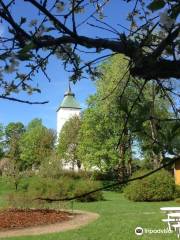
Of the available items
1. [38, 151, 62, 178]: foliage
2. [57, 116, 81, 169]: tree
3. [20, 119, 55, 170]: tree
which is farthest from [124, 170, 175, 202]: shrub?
[20, 119, 55, 170]: tree

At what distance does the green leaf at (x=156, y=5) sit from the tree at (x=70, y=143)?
61.5 meters

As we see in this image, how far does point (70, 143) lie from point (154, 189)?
119 ft

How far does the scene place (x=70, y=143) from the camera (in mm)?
63688

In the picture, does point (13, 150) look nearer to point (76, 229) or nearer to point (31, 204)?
point (31, 204)

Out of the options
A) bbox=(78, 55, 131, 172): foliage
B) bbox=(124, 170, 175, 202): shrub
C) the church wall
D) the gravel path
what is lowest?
the gravel path

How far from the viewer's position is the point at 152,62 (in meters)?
1.48

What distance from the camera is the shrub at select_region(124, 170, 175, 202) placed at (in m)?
27.9

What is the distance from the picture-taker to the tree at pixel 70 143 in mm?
63469

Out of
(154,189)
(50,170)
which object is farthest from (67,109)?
(154,189)

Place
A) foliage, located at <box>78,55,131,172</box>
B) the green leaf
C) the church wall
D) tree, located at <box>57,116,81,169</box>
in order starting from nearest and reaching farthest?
the green leaf < foliage, located at <box>78,55,131,172</box> < tree, located at <box>57,116,81,169</box> < the church wall

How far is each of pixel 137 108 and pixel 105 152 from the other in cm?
4145

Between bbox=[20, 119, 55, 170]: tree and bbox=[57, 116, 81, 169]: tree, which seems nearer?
bbox=[57, 116, 81, 169]: tree

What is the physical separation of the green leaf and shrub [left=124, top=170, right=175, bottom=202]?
88.8 feet

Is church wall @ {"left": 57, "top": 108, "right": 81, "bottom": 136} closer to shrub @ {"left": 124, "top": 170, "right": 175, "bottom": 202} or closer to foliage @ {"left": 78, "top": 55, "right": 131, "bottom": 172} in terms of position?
foliage @ {"left": 78, "top": 55, "right": 131, "bottom": 172}
